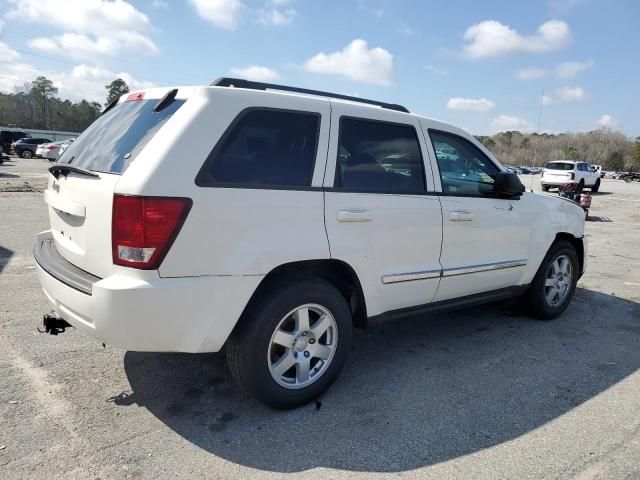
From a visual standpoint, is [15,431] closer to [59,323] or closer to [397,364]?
[59,323]

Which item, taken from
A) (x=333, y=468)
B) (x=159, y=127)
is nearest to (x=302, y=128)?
(x=159, y=127)

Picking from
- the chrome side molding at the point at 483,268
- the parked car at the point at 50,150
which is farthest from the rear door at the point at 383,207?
the parked car at the point at 50,150

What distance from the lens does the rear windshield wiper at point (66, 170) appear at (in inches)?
110

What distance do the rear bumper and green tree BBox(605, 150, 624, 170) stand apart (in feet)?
346

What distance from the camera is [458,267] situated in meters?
3.90

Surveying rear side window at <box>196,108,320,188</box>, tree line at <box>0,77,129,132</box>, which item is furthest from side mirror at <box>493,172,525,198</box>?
tree line at <box>0,77,129,132</box>

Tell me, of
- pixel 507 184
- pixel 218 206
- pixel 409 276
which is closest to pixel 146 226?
pixel 218 206

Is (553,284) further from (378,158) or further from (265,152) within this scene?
(265,152)

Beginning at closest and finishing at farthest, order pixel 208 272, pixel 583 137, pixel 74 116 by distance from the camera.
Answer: pixel 208 272, pixel 74 116, pixel 583 137

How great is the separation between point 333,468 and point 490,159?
9.81ft

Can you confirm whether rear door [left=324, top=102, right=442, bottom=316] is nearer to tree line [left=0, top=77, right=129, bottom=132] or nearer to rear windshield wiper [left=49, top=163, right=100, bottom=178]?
rear windshield wiper [left=49, top=163, right=100, bottom=178]

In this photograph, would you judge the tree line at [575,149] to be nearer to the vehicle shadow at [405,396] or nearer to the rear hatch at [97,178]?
the vehicle shadow at [405,396]

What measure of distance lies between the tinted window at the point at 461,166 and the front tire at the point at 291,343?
1436mm

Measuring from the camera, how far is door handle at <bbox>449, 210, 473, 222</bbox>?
12.4ft
